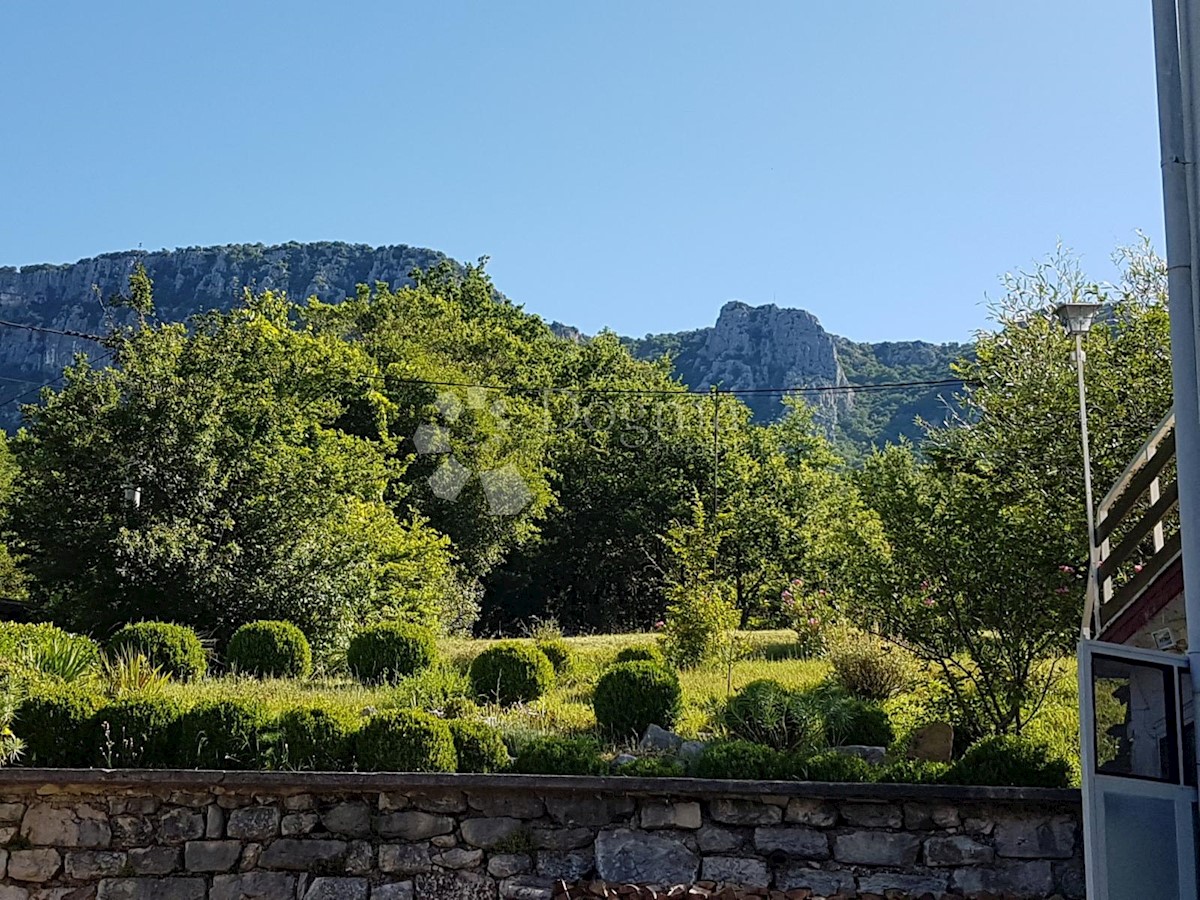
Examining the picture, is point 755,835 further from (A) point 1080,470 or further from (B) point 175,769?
(A) point 1080,470

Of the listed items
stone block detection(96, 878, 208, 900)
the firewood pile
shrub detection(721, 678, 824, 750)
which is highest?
shrub detection(721, 678, 824, 750)

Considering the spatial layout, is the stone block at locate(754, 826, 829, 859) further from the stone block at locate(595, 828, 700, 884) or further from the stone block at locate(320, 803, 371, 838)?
the stone block at locate(320, 803, 371, 838)

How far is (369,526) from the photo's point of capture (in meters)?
17.5

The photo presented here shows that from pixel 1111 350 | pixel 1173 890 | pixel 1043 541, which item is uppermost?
pixel 1111 350

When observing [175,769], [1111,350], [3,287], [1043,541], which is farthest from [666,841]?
[3,287]

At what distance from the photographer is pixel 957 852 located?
7109mm

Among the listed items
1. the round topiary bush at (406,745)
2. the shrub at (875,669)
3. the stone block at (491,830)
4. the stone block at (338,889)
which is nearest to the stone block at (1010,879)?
the stone block at (491,830)

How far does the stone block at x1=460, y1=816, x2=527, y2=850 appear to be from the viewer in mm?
7488

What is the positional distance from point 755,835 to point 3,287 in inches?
3703

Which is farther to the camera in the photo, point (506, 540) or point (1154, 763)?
point (506, 540)

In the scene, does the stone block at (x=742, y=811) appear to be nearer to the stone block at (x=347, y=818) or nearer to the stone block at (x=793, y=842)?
the stone block at (x=793, y=842)

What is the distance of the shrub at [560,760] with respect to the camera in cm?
768

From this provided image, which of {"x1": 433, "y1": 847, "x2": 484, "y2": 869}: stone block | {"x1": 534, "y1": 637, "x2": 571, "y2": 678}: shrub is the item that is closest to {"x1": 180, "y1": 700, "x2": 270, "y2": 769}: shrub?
{"x1": 433, "y1": 847, "x2": 484, "y2": 869}: stone block

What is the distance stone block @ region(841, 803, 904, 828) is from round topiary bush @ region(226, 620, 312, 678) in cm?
702
